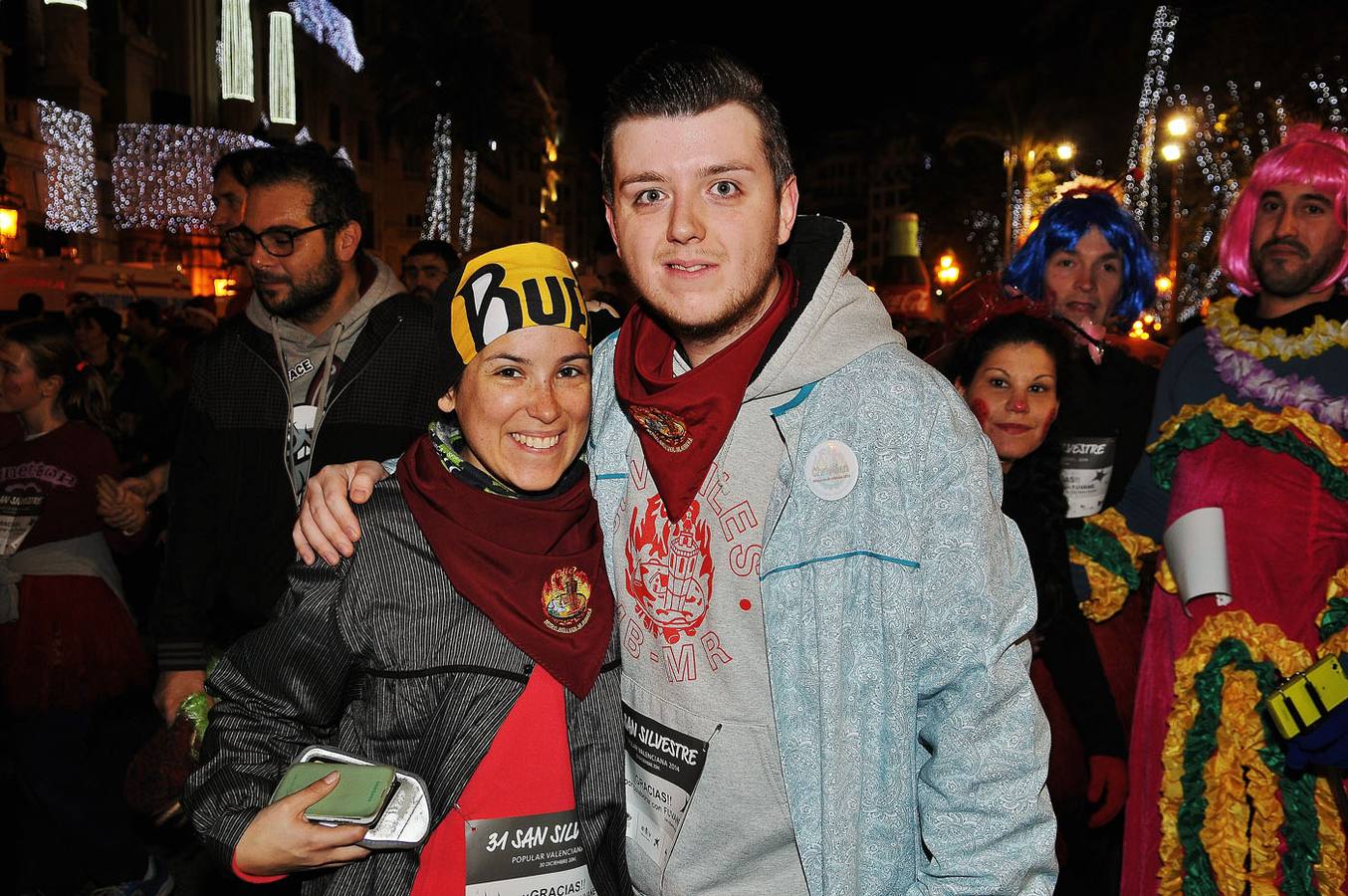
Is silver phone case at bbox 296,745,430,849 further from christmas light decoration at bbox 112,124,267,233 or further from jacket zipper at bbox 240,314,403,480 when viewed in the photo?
christmas light decoration at bbox 112,124,267,233

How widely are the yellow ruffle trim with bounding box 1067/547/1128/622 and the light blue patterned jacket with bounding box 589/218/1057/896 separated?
2.11 meters

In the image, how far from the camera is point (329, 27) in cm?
4081

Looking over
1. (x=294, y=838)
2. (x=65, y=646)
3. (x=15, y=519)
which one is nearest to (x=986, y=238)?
(x=15, y=519)

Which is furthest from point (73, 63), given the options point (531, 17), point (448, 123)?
point (531, 17)

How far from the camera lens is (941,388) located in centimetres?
196

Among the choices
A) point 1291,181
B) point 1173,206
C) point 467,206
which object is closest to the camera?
point 1291,181

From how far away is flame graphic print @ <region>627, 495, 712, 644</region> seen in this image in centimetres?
217

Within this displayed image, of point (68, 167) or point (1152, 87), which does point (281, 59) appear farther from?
point (1152, 87)

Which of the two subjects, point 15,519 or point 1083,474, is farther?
point 15,519

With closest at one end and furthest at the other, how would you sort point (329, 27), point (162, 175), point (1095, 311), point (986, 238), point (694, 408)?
point (694, 408) < point (1095, 311) < point (162, 175) < point (329, 27) < point (986, 238)

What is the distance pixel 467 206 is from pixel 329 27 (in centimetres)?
999

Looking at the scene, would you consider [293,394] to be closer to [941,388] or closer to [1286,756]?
[941,388]

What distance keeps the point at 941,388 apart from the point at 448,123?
1607 inches

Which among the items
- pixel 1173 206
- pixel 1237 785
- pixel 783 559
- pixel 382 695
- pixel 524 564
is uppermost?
pixel 1173 206
